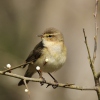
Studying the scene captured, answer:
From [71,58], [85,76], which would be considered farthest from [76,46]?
[85,76]

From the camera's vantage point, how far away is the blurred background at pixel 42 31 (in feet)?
25.5

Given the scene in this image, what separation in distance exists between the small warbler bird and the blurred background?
2224mm

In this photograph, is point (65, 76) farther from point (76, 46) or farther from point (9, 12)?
point (9, 12)

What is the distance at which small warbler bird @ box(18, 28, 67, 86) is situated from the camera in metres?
4.62


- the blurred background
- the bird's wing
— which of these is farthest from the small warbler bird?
the blurred background

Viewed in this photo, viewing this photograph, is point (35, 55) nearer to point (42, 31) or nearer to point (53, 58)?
point (53, 58)

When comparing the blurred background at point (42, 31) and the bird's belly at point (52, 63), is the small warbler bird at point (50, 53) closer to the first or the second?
the bird's belly at point (52, 63)

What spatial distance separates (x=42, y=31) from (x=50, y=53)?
4.37 m

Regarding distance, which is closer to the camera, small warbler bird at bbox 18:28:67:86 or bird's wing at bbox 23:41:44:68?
small warbler bird at bbox 18:28:67:86

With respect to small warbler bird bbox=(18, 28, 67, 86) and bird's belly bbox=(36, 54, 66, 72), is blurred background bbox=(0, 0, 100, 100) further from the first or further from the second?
bird's belly bbox=(36, 54, 66, 72)

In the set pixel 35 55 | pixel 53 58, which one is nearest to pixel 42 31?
pixel 35 55

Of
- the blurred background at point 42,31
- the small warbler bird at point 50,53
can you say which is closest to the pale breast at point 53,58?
the small warbler bird at point 50,53

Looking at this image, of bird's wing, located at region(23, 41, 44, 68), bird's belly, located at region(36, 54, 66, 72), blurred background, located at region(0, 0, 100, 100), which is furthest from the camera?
blurred background, located at region(0, 0, 100, 100)

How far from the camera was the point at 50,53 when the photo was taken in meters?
4.72
